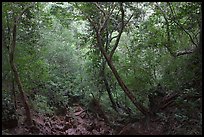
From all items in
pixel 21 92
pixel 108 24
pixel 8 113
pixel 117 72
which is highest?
pixel 108 24

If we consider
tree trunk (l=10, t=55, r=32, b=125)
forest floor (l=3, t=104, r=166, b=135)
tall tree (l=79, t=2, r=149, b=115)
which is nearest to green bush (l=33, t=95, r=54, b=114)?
forest floor (l=3, t=104, r=166, b=135)

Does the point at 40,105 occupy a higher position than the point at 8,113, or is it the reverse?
the point at 40,105

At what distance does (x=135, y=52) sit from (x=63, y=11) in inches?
115

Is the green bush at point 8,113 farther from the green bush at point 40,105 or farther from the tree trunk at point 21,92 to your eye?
the green bush at point 40,105

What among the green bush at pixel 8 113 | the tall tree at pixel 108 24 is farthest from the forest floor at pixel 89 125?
the tall tree at pixel 108 24

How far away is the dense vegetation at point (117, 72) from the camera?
24.3 ft

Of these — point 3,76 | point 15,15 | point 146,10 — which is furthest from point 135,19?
point 3,76

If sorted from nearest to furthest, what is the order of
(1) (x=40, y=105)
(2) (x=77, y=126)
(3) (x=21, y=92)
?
(3) (x=21, y=92) < (1) (x=40, y=105) < (2) (x=77, y=126)

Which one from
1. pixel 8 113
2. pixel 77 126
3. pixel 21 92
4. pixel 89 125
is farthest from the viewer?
pixel 77 126

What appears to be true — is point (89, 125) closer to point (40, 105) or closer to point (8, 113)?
point (40, 105)

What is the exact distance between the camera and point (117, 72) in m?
8.62

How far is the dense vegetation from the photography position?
7.42 meters

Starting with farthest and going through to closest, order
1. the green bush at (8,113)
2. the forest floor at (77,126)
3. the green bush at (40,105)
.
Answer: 1. the green bush at (40,105)
2. the forest floor at (77,126)
3. the green bush at (8,113)

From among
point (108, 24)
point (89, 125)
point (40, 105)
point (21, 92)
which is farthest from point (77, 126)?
point (108, 24)
